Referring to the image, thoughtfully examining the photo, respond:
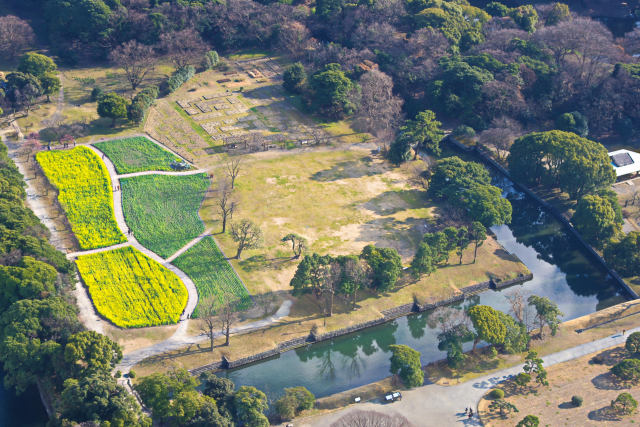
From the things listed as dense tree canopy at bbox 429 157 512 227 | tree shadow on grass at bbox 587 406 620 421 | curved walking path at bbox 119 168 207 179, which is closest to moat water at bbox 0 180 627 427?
dense tree canopy at bbox 429 157 512 227

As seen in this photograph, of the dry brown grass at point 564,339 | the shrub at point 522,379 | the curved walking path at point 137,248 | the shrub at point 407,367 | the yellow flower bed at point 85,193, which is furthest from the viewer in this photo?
the yellow flower bed at point 85,193

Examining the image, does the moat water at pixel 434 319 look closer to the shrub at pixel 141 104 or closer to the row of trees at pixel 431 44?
the row of trees at pixel 431 44

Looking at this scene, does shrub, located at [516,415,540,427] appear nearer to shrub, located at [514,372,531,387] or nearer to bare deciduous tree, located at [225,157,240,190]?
shrub, located at [514,372,531,387]

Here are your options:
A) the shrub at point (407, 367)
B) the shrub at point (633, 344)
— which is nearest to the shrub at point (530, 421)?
the shrub at point (407, 367)

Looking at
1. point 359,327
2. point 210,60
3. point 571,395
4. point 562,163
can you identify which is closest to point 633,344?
point 571,395

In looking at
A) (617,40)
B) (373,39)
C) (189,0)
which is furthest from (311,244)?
(617,40)

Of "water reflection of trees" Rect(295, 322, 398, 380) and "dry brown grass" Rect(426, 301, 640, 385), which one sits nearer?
"dry brown grass" Rect(426, 301, 640, 385)
